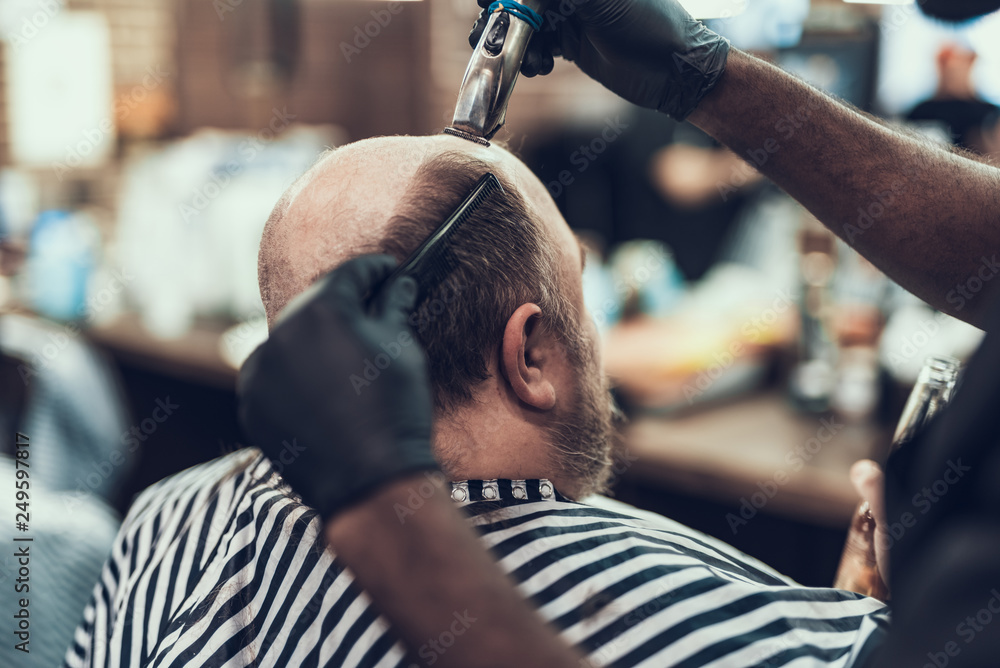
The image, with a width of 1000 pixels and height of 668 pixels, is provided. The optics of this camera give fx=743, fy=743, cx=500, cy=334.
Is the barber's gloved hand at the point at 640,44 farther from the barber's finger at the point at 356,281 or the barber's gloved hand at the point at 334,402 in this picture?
the barber's gloved hand at the point at 334,402

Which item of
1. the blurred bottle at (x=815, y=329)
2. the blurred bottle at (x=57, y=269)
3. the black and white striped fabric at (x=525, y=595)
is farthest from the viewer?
the blurred bottle at (x=57, y=269)

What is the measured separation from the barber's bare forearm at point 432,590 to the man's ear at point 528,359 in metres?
0.44

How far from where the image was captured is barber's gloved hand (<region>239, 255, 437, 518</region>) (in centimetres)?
62

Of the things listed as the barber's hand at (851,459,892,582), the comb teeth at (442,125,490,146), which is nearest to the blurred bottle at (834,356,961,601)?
the barber's hand at (851,459,892,582)

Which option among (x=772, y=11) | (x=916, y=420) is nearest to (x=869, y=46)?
(x=772, y=11)

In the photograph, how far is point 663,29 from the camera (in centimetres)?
120

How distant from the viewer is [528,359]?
108 cm

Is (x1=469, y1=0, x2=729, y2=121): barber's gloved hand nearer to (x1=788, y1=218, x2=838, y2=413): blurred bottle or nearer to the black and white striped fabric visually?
the black and white striped fabric

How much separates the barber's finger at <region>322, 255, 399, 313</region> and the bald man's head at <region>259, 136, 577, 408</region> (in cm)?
18

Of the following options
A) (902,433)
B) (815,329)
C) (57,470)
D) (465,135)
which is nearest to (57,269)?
(57,470)

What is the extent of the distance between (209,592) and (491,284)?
0.59 meters

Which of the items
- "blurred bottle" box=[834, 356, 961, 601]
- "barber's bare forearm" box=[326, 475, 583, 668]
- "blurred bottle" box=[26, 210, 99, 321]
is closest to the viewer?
"barber's bare forearm" box=[326, 475, 583, 668]

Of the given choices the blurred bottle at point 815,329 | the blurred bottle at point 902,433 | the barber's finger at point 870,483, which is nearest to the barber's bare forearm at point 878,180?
the blurred bottle at point 902,433

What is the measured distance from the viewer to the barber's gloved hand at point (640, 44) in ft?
3.80
